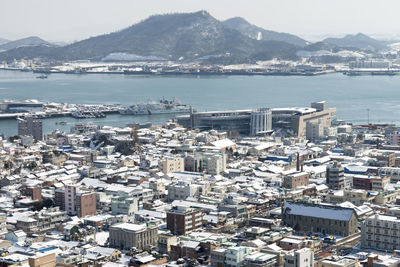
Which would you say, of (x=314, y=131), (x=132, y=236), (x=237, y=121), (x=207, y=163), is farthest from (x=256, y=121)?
(x=132, y=236)

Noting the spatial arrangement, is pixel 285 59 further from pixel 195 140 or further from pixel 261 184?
pixel 261 184

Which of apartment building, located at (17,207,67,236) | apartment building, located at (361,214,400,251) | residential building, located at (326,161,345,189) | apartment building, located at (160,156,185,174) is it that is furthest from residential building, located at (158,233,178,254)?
apartment building, located at (160,156,185,174)

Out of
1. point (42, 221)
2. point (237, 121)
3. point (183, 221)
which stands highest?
point (237, 121)

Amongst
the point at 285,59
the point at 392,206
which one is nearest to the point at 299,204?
the point at 392,206

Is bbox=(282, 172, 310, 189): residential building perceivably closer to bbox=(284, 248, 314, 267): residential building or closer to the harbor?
bbox=(284, 248, 314, 267): residential building

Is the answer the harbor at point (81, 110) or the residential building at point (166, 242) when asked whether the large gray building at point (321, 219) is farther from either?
the harbor at point (81, 110)

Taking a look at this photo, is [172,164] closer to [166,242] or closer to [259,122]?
[166,242]

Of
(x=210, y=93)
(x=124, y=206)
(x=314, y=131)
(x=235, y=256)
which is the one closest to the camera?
(x=235, y=256)
